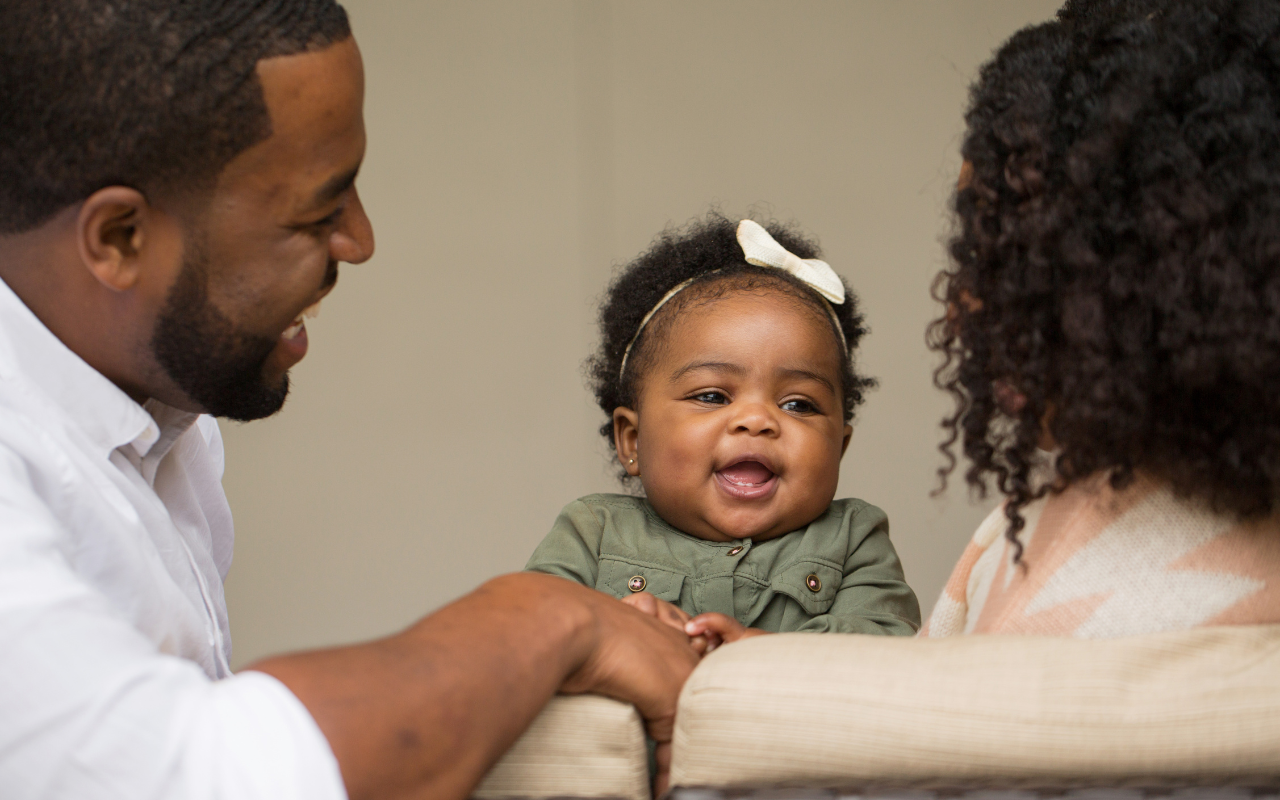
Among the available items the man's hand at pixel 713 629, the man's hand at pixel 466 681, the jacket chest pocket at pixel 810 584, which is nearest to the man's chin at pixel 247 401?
the man's hand at pixel 466 681

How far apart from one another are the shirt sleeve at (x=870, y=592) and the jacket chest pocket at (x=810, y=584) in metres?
0.02

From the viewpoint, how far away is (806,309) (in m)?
1.88

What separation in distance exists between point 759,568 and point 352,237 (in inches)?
33.7

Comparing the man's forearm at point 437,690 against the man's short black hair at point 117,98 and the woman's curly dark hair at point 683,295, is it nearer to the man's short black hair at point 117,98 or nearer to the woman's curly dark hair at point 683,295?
the man's short black hair at point 117,98

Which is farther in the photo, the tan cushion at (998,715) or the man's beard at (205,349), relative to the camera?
the man's beard at (205,349)

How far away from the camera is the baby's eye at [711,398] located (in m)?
1.83

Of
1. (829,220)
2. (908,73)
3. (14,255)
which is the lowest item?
(14,255)

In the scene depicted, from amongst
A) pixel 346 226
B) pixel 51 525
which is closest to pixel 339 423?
pixel 346 226

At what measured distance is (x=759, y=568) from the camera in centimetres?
175

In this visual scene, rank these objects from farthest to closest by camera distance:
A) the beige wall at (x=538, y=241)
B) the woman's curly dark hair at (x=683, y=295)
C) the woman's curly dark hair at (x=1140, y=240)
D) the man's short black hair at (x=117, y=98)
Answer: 1. the beige wall at (x=538, y=241)
2. the woman's curly dark hair at (x=683, y=295)
3. the man's short black hair at (x=117, y=98)
4. the woman's curly dark hair at (x=1140, y=240)

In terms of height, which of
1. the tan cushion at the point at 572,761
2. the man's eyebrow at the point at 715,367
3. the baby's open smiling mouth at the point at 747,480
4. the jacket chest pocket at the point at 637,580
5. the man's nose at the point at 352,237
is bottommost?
the tan cushion at the point at 572,761

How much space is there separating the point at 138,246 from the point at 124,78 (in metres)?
0.17

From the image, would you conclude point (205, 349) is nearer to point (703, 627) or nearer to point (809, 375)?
point (703, 627)

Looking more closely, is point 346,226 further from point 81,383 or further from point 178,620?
point 178,620
